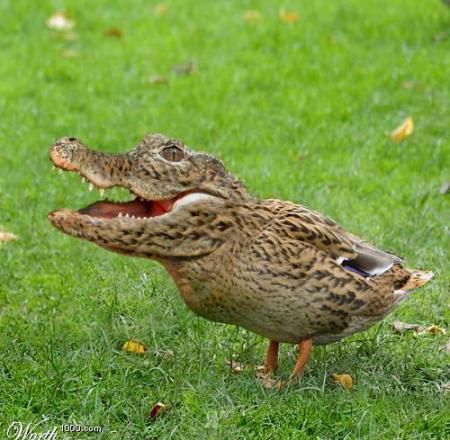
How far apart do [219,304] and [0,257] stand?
232cm

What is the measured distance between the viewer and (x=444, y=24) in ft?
37.8

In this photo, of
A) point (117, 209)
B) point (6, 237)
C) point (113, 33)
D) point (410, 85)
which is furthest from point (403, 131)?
point (117, 209)

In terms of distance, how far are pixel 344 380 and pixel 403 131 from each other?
404cm

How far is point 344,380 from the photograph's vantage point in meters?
5.48

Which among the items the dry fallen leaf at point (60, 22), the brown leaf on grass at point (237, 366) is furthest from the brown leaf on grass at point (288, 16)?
the brown leaf on grass at point (237, 366)

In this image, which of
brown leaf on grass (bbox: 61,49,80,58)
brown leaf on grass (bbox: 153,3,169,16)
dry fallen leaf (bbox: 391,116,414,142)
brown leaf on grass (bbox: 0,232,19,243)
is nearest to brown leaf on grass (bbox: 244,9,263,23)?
brown leaf on grass (bbox: 153,3,169,16)

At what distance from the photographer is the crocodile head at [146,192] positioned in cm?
509

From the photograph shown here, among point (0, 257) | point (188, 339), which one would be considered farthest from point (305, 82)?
point (188, 339)

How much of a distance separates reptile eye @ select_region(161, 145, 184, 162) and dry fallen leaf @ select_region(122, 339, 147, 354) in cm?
106

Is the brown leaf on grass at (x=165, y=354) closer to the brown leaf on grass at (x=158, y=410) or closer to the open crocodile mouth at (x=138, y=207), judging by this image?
the brown leaf on grass at (x=158, y=410)

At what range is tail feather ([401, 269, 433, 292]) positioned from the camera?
5.64 meters

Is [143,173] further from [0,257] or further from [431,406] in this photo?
[0,257]

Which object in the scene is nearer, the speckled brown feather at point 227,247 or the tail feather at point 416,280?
the speckled brown feather at point 227,247

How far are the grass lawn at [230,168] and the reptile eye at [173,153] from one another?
979mm
